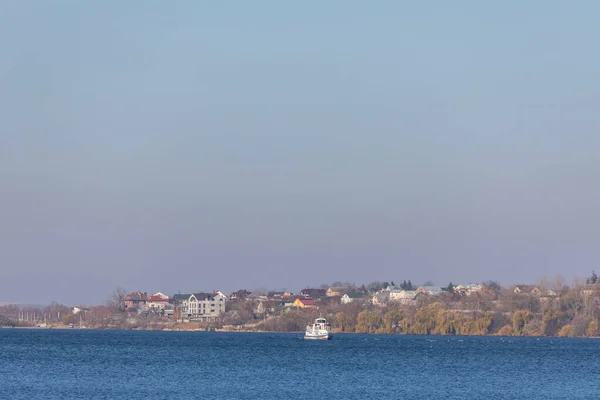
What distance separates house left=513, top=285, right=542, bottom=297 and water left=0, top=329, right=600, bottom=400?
5628cm

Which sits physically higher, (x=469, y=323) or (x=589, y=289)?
(x=589, y=289)

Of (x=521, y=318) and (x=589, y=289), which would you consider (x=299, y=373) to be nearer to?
(x=521, y=318)

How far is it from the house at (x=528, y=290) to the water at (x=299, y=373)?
2216 inches

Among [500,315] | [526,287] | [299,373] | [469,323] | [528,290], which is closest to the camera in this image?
[299,373]

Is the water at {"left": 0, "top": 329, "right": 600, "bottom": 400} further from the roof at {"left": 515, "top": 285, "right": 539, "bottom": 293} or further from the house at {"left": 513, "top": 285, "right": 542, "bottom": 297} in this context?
the roof at {"left": 515, "top": 285, "right": 539, "bottom": 293}

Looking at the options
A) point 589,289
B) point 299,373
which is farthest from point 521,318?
point 299,373

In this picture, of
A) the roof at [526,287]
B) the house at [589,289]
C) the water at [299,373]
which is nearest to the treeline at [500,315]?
the house at [589,289]

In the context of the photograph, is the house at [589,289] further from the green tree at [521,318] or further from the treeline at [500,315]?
the green tree at [521,318]

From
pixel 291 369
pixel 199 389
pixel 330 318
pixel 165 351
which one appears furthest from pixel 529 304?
pixel 199 389

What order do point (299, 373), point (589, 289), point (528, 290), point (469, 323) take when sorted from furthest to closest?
1. point (528, 290)
2. point (469, 323)
3. point (589, 289)
4. point (299, 373)

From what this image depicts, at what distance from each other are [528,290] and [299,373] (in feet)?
388

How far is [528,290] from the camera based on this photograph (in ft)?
625

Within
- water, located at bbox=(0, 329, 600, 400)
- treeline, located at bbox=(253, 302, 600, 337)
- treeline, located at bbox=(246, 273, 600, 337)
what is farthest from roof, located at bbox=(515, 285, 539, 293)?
water, located at bbox=(0, 329, 600, 400)

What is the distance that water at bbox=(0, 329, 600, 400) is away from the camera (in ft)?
211
